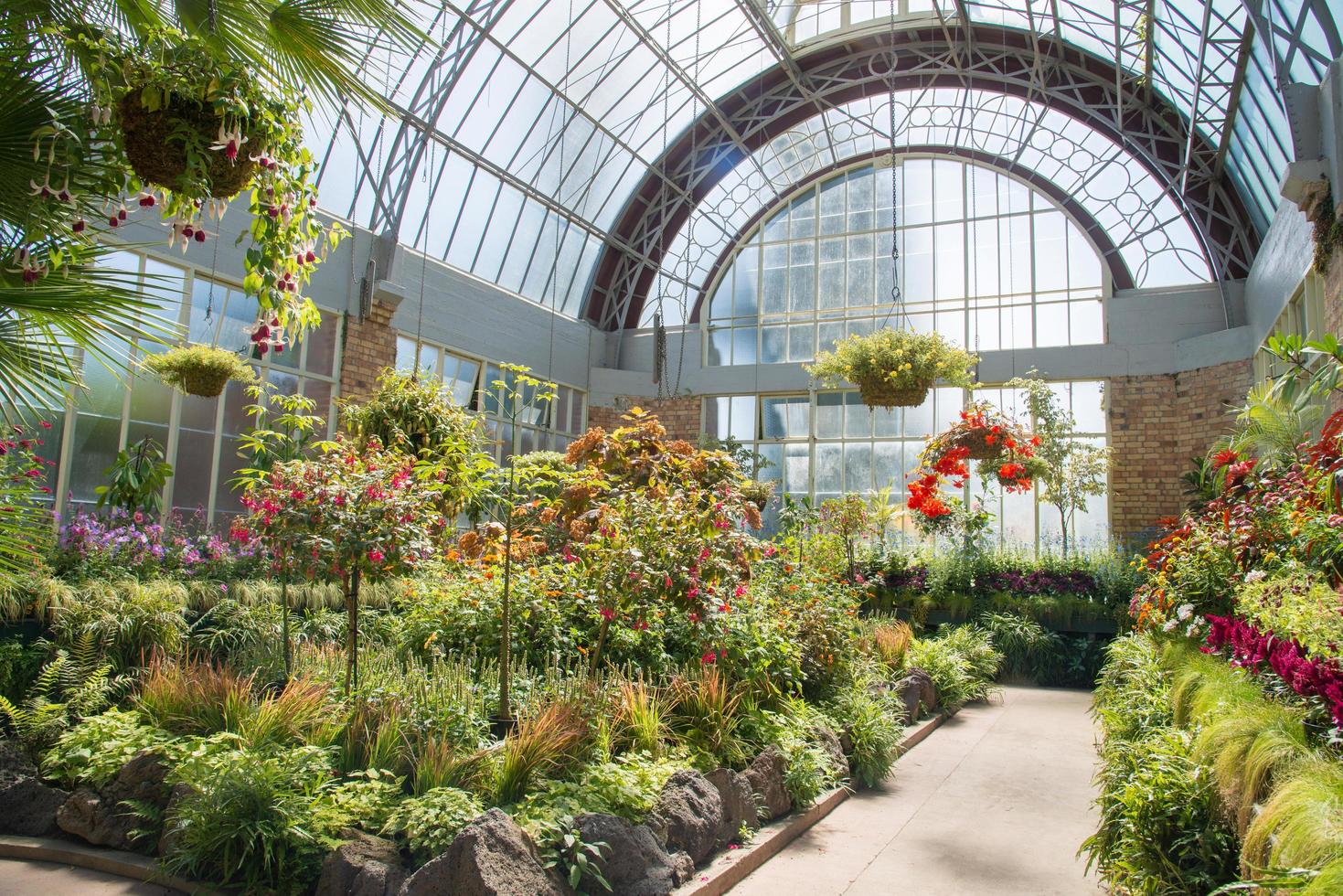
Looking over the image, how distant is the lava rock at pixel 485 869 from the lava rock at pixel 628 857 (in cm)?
28

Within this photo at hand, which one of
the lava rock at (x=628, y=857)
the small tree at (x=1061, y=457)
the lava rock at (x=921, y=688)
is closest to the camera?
the lava rock at (x=628, y=857)

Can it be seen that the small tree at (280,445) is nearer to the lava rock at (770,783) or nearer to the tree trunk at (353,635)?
the tree trunk at (353,635)

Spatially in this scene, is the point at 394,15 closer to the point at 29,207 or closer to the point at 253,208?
the point at 253,208

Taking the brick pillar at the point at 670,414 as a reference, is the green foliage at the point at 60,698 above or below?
below

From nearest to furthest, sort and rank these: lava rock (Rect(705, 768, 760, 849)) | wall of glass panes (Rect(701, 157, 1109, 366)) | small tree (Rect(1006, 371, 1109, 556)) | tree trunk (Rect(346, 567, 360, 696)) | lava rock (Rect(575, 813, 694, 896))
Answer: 1. lava rock (Rect(575, 813, 694, 896))
2. lava rock (Rect(705, 768, 760, 849))
3. tree trunk (Rect(346, 567, 360, 696))
4. small tree (Rect(1006, 371, 1109, 556))
5. wall of glass panes (Rect(701, 157, 1109, 366))

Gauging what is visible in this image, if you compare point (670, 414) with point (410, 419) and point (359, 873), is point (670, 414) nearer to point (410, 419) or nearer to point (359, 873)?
point (410, 419)

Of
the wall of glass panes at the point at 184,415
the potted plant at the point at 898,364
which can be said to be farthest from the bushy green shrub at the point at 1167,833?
the wall of glass panes at the point at 184,415

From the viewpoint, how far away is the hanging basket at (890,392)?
29.9 feet

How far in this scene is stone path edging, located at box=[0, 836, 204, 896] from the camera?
3.41 metres

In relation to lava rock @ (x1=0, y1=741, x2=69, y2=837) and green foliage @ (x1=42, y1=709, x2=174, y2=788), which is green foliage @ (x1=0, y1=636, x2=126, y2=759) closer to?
green foliage @ (x1=42, y1=709, x2=174, y2=788)

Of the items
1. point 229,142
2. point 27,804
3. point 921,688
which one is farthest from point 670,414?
point 229,142

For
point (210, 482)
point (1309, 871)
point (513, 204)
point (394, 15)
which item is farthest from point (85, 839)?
point (513, 204)

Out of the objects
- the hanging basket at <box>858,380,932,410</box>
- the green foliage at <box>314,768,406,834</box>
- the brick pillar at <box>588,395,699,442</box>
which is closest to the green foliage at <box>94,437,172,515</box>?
the green foliage at <box>314,768,406,834</box>

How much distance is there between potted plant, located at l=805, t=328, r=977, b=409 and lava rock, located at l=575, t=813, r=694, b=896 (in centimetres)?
635
